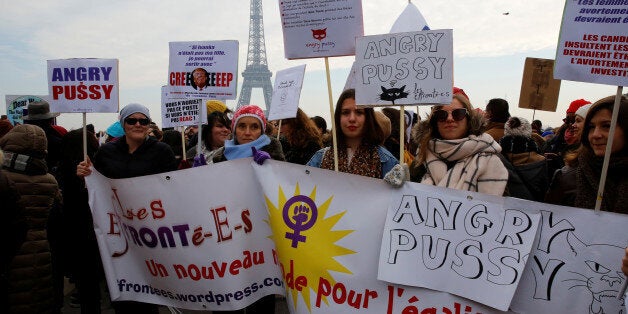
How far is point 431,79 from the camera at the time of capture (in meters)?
3.09

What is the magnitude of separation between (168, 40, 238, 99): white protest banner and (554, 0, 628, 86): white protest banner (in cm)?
300

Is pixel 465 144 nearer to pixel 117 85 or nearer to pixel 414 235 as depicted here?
pixel 414 235

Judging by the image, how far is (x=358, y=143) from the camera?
4020mm

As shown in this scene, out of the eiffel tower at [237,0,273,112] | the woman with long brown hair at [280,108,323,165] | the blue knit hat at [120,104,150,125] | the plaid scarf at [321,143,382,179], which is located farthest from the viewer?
the eiffel tower at [237,0,273,112]

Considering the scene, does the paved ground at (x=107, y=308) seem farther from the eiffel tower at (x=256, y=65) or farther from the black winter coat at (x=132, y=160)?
the eiffel tower at (x=256, y=65)

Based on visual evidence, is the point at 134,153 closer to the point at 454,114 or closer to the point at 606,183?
the point at 454,114

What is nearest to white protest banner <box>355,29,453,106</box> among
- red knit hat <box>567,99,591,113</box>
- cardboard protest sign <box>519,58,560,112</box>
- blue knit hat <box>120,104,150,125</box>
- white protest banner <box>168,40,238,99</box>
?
white protest banner <box>168,40,238,99</box>

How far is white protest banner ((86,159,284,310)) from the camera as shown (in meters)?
3.52

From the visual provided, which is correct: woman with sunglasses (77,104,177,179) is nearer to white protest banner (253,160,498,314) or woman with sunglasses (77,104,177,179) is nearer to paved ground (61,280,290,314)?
Result: white protest banner (253,160,498,314)

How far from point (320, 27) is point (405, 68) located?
2.68 feet

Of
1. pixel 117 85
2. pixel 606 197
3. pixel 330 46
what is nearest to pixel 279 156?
pixel 330 46

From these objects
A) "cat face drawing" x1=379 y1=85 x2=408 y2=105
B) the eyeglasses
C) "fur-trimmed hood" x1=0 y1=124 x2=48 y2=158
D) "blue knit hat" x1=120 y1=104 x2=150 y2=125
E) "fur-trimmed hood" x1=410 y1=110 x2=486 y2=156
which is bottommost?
"fur-trimmed hood" x1=0 y1=124 x2=48 y2=158

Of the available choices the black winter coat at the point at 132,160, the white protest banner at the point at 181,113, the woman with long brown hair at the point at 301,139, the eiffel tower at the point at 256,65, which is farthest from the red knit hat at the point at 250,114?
the eiffel tower at the point at 256,65

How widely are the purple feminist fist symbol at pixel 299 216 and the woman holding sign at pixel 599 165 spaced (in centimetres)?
144
